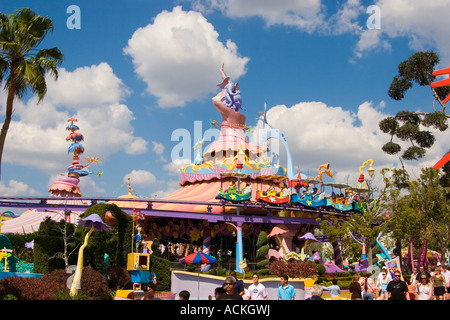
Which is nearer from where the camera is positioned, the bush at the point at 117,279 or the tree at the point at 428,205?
the bush at the point at 117,279

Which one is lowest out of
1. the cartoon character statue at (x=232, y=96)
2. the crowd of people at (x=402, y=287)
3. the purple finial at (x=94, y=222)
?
the crowd of people at (x=402, y=287)

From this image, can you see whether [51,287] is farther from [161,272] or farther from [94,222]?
[161,272]

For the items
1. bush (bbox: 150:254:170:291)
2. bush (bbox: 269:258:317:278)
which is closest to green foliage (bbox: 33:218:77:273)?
bush (bbox: 150:254:170:291)

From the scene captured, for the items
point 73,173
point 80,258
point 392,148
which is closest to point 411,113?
point 392,148

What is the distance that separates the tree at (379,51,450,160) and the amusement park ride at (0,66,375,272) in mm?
3856

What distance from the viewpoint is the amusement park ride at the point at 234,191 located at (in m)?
33.7

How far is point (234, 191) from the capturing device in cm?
3356

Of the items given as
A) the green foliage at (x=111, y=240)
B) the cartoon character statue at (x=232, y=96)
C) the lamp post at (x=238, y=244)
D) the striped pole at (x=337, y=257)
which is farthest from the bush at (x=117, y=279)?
the cartoon character statue at (x=232, y=96)

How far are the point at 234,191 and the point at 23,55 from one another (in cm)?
1751

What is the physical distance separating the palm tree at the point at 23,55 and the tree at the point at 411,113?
1883 centimetres

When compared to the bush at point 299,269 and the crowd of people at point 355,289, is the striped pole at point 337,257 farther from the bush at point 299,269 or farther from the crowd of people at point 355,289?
the crowd of people at point 355,289
